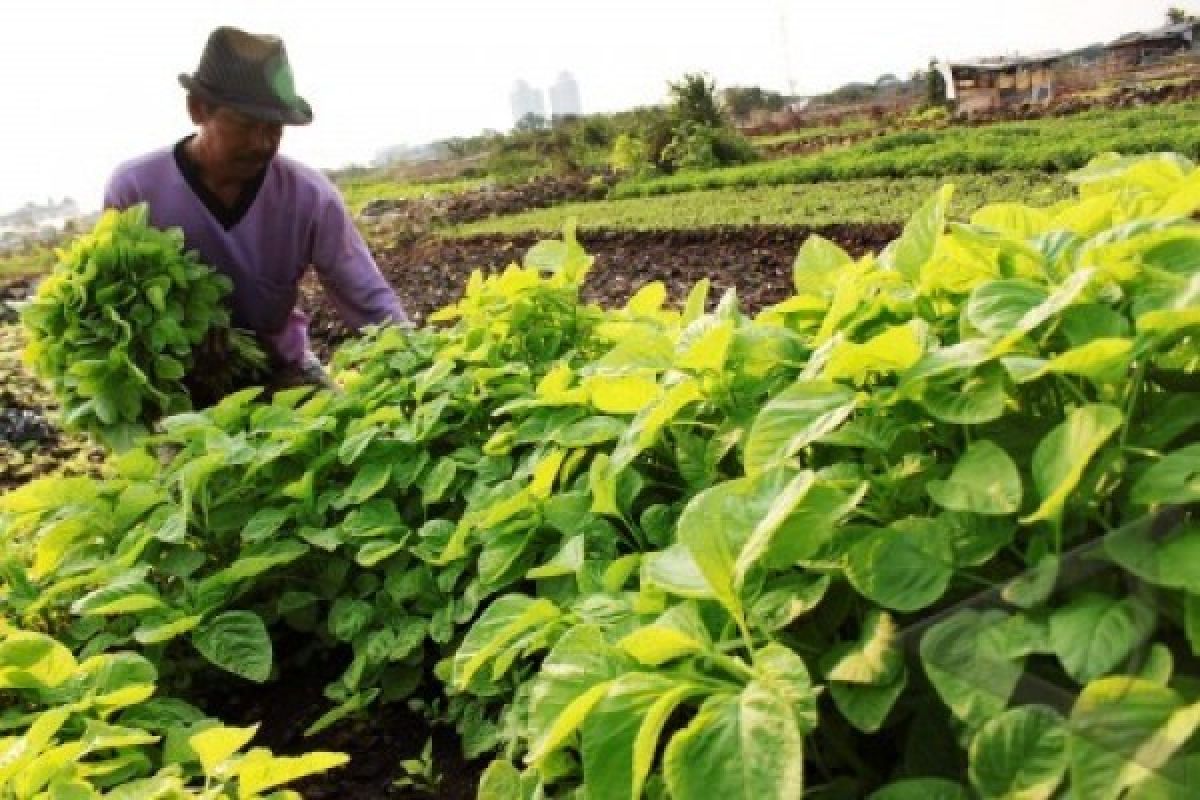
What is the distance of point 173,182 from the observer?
327 centimetres

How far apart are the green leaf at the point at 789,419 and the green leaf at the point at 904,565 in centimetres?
11

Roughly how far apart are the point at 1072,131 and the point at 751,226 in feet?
18.4

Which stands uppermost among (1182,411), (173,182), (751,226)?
(173,182)

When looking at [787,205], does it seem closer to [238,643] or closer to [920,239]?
[238,643]

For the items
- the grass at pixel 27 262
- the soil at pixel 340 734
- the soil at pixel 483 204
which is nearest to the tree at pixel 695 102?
the soil at pixel 483 204

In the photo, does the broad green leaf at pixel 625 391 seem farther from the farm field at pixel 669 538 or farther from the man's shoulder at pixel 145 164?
the man's shoulder at pixel 145 164

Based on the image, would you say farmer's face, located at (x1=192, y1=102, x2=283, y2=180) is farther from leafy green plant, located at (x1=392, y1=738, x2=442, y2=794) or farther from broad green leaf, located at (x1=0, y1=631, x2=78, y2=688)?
leafy green plant, located at (x1=392, y1=738, x2=442, y2=794)

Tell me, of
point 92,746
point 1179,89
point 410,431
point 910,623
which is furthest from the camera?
point 1179,89

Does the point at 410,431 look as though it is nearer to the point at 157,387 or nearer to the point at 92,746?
the point at 92,746

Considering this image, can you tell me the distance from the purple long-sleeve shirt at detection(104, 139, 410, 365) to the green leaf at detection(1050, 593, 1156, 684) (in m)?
2.64

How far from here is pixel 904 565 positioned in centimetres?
85

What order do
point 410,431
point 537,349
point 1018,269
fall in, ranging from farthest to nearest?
1. point 537,349
2. point 410,431
3. point 1018,269

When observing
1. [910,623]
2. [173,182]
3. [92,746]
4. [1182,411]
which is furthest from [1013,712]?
[173,182]

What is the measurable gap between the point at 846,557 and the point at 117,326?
2.26 metres
